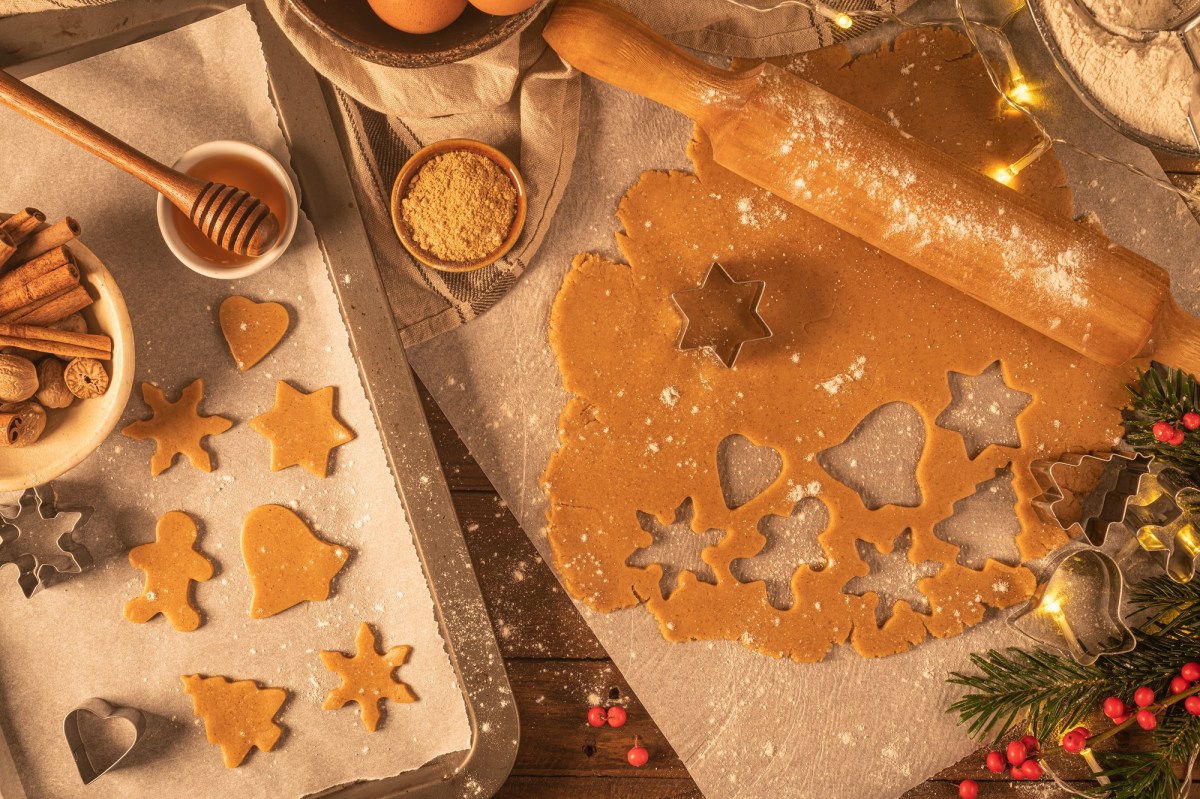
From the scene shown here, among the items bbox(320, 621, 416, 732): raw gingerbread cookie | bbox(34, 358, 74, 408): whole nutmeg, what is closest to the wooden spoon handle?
bbox(34, 358, 74, 408): whole nutmeg

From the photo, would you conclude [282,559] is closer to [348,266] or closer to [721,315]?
[348,266]

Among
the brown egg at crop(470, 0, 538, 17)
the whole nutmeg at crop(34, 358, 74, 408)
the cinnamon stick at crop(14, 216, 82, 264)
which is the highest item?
the brown egg at crop(470, 0, 538, 17)

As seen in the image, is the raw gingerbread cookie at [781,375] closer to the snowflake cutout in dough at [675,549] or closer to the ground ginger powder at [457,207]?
the snowflake cutout in dough at [675,549]

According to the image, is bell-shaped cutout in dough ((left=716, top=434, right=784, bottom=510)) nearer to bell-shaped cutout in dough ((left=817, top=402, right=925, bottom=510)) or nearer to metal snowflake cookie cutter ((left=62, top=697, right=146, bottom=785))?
bell-shaped cutout in dough ((left=817, top=402, right=925, bottom=510))

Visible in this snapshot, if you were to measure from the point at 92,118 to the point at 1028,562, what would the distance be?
1527 mm

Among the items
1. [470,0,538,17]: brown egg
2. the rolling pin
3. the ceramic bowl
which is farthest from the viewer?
the rolling pin

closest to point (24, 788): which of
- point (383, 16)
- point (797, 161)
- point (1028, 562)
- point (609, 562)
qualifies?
point (609, 562)

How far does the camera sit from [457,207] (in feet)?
3.69

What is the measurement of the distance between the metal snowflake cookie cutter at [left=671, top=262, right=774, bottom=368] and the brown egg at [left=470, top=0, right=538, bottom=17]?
1.46 ft

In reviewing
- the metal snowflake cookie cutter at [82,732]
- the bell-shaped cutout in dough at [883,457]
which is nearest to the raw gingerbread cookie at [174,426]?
the metal snowflake cookie cutter at [82,732]

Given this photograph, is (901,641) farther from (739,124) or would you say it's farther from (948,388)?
(739,124)

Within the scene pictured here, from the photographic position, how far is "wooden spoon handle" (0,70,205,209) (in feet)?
3.16

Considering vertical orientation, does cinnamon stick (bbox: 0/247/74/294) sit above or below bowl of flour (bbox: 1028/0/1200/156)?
below

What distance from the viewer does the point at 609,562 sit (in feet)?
4.02
